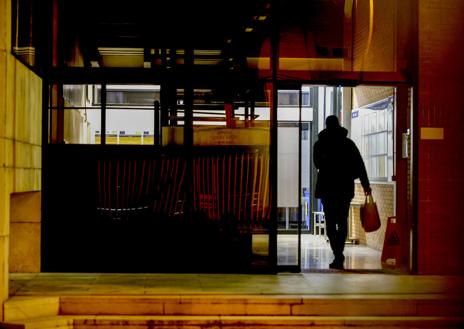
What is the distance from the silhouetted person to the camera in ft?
31.7

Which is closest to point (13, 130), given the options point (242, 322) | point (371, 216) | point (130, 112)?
point (130, 112)

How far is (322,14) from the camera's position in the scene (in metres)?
10.5

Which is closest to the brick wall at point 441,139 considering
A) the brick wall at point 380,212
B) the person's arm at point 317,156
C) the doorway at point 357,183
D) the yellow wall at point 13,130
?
the doorway at point 357,183

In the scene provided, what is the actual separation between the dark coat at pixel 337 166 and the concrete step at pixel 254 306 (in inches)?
92.8

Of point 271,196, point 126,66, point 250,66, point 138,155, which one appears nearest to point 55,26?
point 126,66

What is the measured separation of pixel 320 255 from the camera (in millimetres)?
10977

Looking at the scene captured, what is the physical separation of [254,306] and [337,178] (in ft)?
9.47

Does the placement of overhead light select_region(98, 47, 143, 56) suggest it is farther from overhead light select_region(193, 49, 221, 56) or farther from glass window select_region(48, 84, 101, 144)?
overhead light select_region(193, 49, 221, 56)

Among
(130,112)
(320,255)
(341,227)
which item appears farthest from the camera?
(320,255)

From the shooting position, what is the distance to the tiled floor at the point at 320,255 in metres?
9.79

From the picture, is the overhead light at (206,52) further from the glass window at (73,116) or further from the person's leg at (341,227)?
the person's leg at (341,227)

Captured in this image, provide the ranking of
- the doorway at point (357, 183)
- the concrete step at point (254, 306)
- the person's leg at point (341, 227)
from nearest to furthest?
the concrete step at point (254, 306) → the doorway at point (357, 183) → the person's leg at point (341, 227)

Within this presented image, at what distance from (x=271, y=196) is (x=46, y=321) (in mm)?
3299

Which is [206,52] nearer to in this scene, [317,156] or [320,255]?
[317,156]
